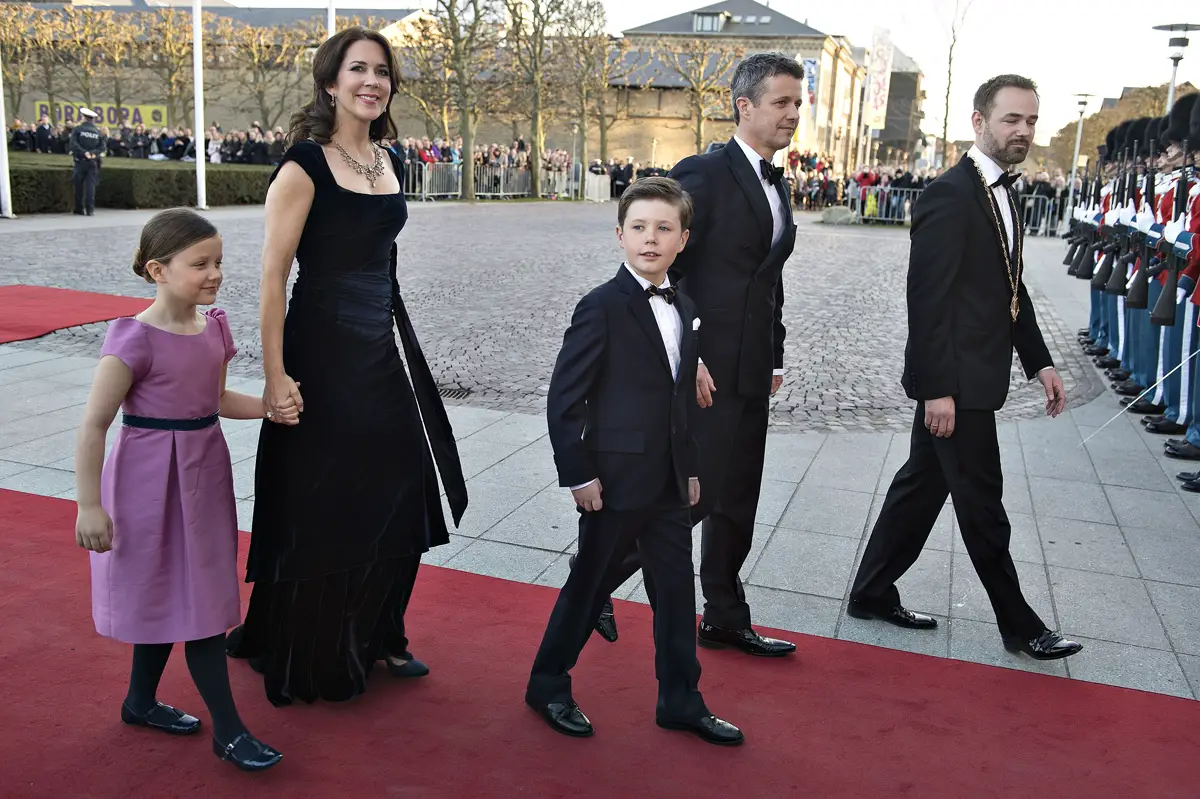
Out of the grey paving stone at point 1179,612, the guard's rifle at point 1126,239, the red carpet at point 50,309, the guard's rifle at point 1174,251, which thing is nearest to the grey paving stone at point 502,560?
the grey paving stone at point 1179,612

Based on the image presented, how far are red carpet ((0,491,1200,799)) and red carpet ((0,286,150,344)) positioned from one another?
612 cm

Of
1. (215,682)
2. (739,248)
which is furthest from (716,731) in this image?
(739,248)

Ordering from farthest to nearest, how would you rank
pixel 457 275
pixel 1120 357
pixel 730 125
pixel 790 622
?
1. pixel 730 125
2. pixel 457 275
3. pixel 1120 357
4. pixel 790 622

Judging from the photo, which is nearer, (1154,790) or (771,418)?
(1154,790)

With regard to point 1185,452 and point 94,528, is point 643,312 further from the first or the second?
point 1185,452

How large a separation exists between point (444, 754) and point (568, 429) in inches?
38.5

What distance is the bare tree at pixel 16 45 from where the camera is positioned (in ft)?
159

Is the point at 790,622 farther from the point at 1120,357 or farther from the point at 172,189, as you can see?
the point at 172,189

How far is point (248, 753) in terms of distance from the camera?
9.44ft

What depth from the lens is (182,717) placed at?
3.08 meters

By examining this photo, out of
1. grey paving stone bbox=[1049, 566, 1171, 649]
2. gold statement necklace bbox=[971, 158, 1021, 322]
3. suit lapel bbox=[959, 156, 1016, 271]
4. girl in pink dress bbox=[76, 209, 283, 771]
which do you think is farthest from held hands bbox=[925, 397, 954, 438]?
girl in pink dress bbox=[76, 209, 283, 771]

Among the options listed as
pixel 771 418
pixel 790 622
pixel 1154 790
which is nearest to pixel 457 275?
pixel 771 418

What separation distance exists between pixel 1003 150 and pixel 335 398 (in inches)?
94.1

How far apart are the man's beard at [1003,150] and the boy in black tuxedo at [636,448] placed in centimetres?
135
